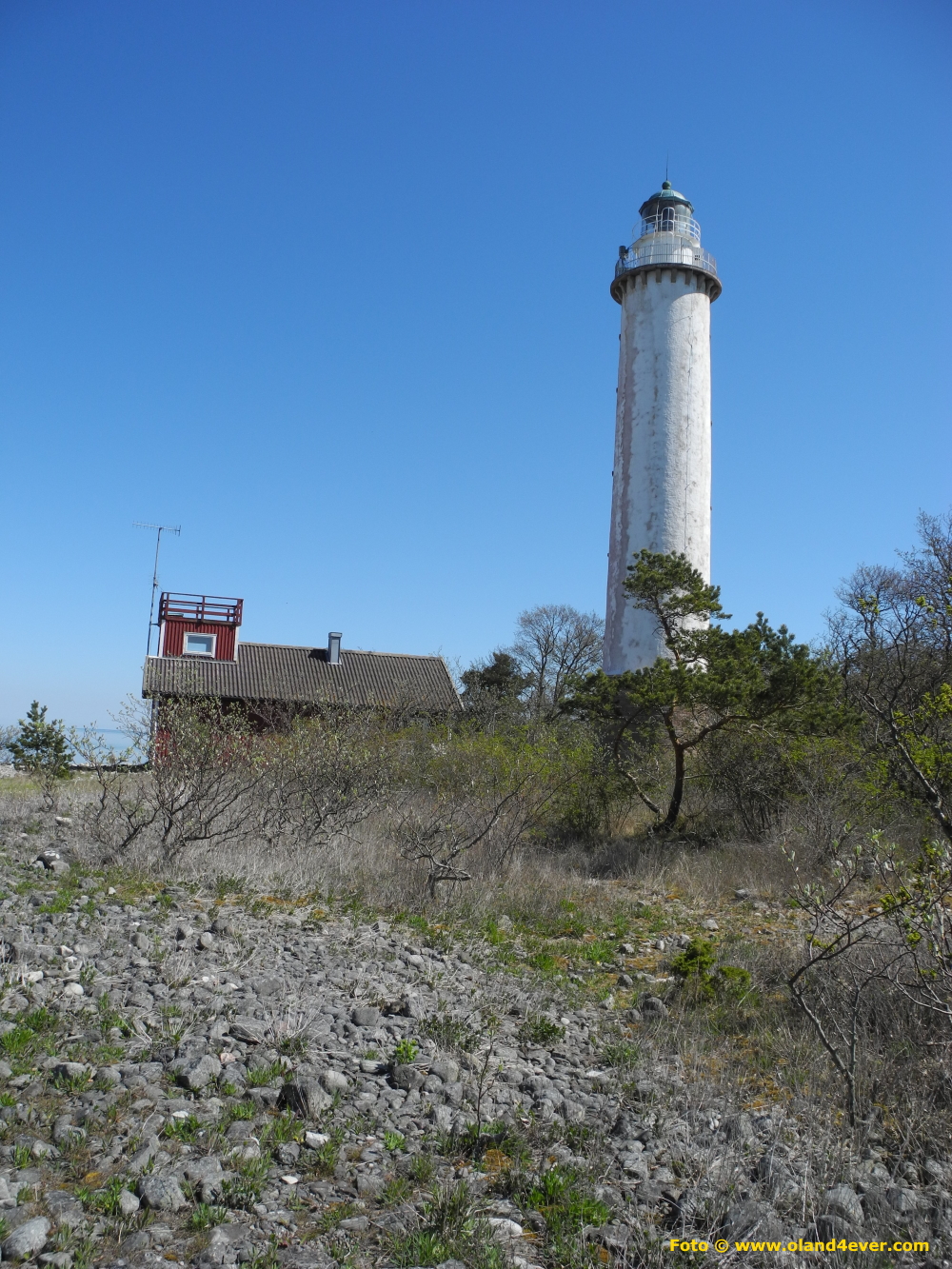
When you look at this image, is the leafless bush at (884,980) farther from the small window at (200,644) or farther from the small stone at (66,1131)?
the small window at (200,644)

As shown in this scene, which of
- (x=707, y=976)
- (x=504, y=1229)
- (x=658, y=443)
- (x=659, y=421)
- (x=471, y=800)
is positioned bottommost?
(x=504, y=1229)

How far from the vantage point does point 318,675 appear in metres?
31.5

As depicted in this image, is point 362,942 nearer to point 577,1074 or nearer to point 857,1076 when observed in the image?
point 577,1074

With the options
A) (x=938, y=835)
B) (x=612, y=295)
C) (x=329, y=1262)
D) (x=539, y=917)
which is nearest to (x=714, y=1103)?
(x=329, y=1262)

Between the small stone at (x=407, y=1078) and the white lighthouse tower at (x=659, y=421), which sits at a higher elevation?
the white lighthouse tower at (x=659, y=421)

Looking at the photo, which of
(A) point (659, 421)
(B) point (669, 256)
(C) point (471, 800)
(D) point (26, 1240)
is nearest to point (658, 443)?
(A) point (659, 421)

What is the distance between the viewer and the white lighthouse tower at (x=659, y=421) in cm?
2284

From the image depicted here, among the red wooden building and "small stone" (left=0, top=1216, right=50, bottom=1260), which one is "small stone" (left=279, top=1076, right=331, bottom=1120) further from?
the red wooden building

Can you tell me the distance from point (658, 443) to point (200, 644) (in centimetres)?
1724

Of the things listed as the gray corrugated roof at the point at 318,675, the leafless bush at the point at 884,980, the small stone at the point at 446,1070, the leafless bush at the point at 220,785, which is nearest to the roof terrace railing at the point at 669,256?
the gray corrugated roof at the point at 318,675

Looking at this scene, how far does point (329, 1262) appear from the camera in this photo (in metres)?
2.97

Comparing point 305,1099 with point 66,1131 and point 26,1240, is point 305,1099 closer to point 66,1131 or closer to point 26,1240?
point 66,1131

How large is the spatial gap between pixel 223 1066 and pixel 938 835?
967 centimetres

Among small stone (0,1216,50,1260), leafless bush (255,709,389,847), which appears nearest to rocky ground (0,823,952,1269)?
small stone (0,1216,50,1260)
